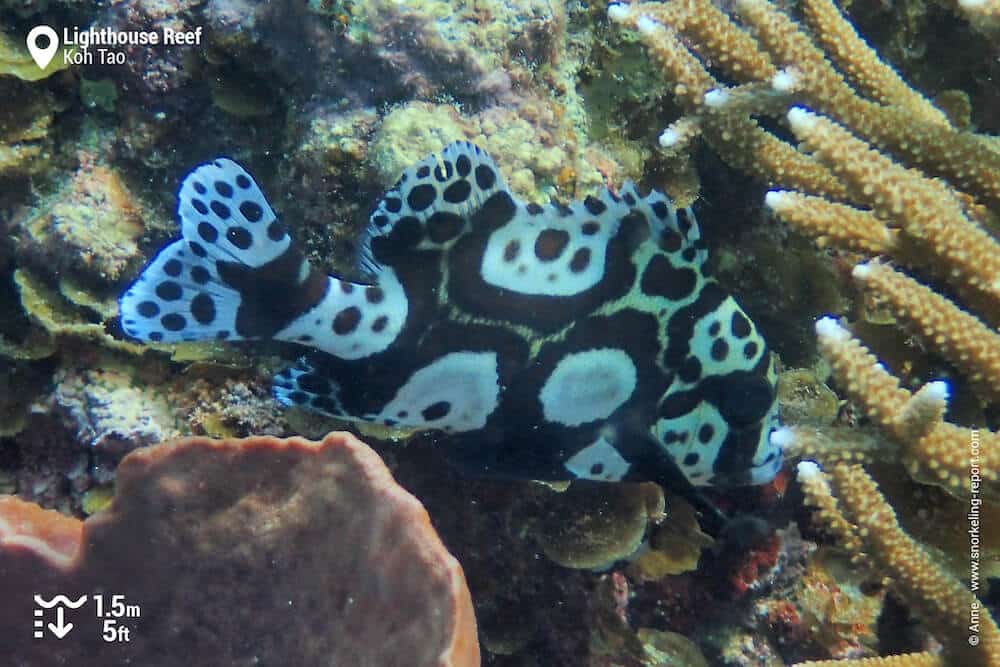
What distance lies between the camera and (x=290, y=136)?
326 centimetres

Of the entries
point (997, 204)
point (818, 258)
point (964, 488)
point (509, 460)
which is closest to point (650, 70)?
point (818, 258)

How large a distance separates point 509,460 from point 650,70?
1.91 meters

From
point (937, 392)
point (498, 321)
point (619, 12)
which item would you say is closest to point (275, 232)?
point (498, 321)

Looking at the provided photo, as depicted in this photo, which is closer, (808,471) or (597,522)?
(808,471)

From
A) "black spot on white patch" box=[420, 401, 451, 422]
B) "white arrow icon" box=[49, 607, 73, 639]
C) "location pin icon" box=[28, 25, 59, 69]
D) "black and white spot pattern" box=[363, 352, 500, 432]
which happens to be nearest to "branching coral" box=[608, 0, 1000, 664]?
"black and white spot pattern" box=[363, 352, 500, 432]

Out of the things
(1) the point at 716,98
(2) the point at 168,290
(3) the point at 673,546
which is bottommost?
(3) the point at 673,546

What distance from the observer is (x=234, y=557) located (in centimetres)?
278

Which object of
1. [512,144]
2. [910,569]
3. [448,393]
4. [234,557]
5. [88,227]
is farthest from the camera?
[88,227]

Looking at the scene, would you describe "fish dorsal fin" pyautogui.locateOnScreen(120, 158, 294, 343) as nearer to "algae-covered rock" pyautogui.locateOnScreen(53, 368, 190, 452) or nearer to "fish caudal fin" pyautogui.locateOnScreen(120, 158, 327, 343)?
"fish caudal fin" pyautogui.locateOnScreen(120, 158, 327, 343)

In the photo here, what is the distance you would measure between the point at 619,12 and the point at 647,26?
0.15 meters

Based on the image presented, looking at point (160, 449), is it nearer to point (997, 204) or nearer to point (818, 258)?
point (818, 258)

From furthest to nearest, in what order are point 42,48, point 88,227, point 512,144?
1. point 42,48
2. point 88,227
3. point 512,144

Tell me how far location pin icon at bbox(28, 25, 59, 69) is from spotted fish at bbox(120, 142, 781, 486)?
4.33ft

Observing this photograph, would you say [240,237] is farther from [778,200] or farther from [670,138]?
[778,200]
